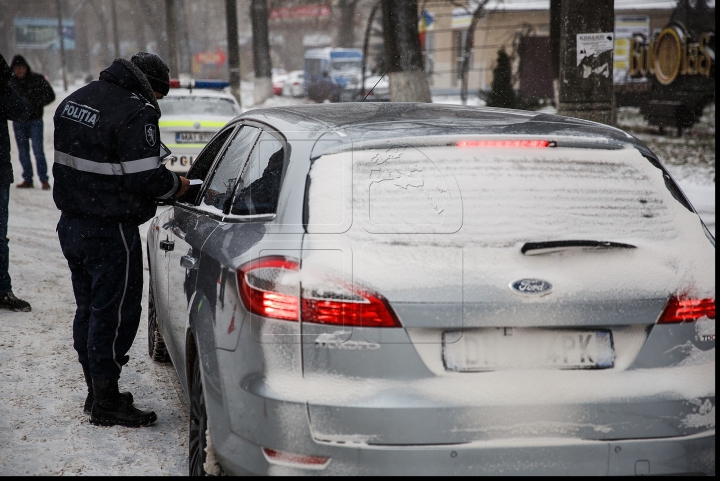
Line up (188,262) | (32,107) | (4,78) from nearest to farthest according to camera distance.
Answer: (188,262), (4,78), (32,107)

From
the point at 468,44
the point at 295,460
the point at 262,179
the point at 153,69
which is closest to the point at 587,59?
the point at 153,69

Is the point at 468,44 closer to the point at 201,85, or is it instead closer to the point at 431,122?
the point at 201,85

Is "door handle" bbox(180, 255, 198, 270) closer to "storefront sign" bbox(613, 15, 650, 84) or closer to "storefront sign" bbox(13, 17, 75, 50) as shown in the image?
"storefront sign" bbox(613, 15, 650, 84)

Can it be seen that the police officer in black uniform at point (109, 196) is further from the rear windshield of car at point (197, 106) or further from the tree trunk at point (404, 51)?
the tree trunk at point (404, 51)

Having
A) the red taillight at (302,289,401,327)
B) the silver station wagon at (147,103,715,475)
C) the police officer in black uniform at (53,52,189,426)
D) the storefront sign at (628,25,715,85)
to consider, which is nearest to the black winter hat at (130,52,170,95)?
the police officer in black uniform at (53,52,189,426)

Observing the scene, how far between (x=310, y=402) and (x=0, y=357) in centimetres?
356

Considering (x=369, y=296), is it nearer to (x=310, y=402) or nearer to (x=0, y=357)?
(x=310, y=402)

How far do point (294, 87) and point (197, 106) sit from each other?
3299 centimetres

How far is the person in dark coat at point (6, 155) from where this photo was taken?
19.3 ft

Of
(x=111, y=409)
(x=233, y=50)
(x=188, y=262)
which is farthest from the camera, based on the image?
(x=233, y=50)

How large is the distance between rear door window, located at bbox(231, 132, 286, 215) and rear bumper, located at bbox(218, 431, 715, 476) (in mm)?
831

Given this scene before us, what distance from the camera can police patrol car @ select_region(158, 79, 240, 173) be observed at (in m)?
12.7

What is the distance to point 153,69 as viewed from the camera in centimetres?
432

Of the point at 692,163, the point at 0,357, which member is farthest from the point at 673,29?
the point at 0,357
